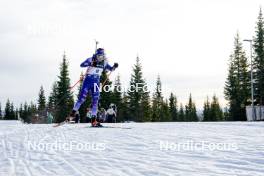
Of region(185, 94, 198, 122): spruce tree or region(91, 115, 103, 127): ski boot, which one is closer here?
region(91, 115, 103, 127): ski boot

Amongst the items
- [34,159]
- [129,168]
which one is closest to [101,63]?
[34,159]

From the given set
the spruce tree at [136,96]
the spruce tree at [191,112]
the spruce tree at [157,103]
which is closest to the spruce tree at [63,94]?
the spruce tree at [136,96]

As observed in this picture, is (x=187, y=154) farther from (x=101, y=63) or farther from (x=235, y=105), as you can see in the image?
(x=235, y=105)

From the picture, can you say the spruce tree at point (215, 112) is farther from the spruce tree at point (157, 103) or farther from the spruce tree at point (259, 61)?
the spruce tree at point (259, 61)

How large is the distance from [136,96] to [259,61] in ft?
66.4

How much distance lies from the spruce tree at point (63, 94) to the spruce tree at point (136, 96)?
9.11m

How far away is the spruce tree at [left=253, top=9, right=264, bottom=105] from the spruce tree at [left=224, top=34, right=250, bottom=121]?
7.38 feet

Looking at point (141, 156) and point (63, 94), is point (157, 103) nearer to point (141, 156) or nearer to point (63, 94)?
point (63, 94)

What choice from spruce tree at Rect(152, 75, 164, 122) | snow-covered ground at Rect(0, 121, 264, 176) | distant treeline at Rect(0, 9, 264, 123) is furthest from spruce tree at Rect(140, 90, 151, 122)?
snow-covered ground at Rect(0, 121, 264, 176)

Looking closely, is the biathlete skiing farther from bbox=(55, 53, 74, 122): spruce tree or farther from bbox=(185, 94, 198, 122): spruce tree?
bbox=(185, 94, 198, 122): spruce tree

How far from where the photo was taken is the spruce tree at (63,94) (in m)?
63.5

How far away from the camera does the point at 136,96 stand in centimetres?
6844

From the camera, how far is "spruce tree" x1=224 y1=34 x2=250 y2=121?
2215 inches

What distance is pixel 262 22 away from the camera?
57.0m
